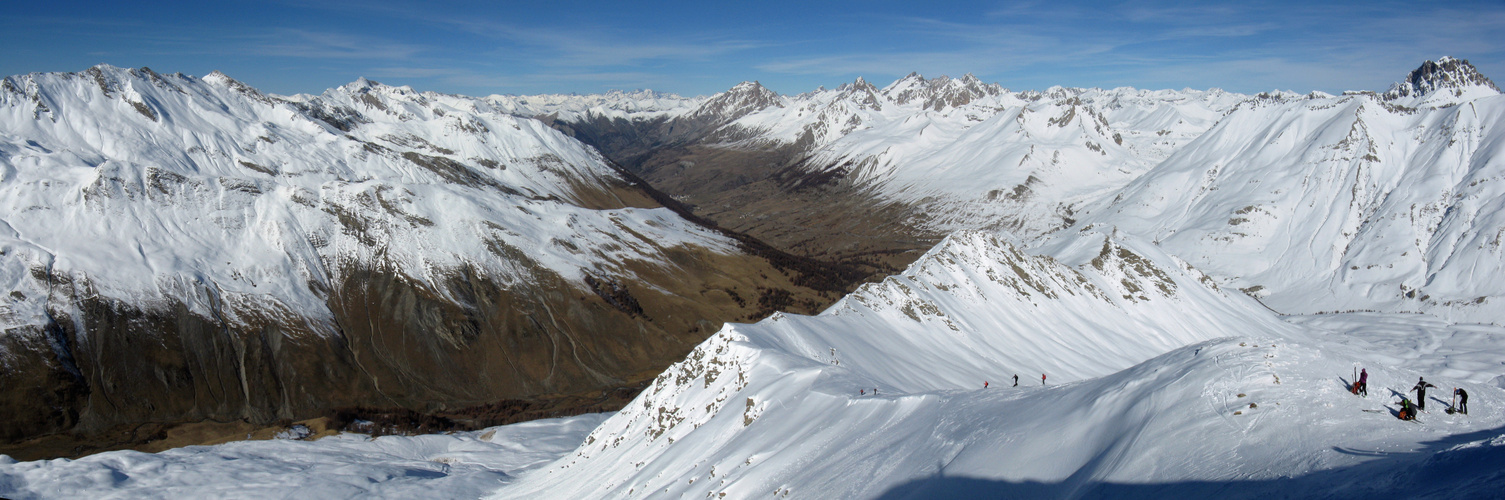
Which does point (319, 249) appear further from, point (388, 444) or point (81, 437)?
point (388, 444)

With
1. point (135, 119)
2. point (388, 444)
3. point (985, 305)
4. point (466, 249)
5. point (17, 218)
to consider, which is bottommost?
point (388, 444)

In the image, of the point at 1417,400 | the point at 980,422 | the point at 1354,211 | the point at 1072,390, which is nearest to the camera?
the point at 1417,400

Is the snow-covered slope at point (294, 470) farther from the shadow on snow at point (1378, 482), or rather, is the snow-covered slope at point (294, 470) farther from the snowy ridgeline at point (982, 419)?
the shadow on snow at point (1378, 482)

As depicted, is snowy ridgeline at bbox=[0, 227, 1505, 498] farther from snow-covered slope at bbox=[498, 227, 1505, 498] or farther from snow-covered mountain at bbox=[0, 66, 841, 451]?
snow-covered mountain at bbox=[0, 66, 841, 451]

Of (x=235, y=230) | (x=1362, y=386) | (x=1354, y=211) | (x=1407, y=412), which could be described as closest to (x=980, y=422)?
(x=1362, y=386)

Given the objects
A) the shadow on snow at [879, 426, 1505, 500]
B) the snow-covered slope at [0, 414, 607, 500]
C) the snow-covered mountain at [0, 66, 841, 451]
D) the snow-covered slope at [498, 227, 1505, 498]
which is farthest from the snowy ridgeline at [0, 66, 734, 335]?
the shadow on snow at [879, 426, 1505, 500]

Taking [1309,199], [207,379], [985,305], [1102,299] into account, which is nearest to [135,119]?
[207,379]

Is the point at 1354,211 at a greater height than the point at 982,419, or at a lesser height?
greater

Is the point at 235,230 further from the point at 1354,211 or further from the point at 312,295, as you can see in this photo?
the point at 1354,211
